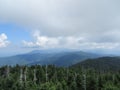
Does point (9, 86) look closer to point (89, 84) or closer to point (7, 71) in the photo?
point (7, 71)

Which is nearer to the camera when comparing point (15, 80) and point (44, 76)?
point (15, 80)

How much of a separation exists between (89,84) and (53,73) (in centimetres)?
2891

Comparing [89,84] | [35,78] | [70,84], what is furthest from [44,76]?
[89,84]

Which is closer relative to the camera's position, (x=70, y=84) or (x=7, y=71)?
(x=70, y=84)

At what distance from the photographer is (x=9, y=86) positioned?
121m

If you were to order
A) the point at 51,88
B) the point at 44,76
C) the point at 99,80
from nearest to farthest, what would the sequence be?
the point at 51,88 < the point at 99,80 < the point at 44,76

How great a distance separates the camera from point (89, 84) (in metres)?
128

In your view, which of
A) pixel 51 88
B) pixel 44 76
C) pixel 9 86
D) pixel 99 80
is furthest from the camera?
pixel 44 76

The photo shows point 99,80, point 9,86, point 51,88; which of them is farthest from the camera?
point 99,80

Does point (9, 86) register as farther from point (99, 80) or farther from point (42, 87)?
point (99, 80)

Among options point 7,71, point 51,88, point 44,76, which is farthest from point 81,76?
point 7,71

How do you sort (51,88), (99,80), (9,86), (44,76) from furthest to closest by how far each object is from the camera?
1. (44,76)
2. (99,80)
3. (9,86)
4. (51,88)

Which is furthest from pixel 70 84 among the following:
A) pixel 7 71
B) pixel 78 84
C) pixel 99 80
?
pixel 7 71

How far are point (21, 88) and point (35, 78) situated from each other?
65.6 ft
